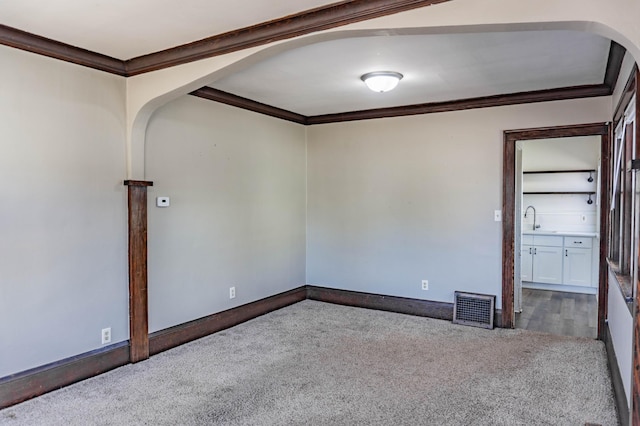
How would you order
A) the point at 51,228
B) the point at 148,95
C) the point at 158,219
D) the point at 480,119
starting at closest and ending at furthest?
the point at 51,228 < the point at 148,95 < the point at 158,219 < the point at 480,119

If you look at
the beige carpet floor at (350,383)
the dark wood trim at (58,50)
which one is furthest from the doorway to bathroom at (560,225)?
the dark wood trim at (58,50)

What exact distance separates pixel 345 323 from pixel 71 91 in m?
3.22

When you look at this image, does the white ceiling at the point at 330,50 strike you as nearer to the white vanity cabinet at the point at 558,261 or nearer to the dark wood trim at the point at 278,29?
the dark wood trim at the point at 278,29

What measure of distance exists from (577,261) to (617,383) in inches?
143

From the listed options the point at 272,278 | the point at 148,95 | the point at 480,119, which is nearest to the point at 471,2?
the point at 148,95

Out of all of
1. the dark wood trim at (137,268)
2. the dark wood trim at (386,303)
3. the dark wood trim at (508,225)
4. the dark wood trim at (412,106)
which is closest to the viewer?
the dark wood trim at (137,268)

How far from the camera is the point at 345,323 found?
453 centimetres

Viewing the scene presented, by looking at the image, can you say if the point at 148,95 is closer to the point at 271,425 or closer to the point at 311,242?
the point at 271,425

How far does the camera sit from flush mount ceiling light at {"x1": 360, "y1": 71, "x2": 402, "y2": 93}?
3498mm

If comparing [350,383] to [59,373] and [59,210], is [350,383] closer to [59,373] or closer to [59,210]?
[59,373]

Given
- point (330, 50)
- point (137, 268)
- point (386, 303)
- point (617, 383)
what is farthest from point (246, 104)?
point (617, 383)

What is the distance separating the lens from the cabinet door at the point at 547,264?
614 centimetres

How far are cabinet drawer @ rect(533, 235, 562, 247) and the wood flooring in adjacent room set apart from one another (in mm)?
682

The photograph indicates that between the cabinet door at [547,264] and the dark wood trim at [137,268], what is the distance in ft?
17.5
